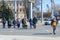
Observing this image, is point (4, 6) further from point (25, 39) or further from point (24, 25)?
point (25, 39)

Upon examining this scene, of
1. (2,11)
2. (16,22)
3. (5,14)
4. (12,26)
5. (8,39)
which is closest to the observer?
(8,39)

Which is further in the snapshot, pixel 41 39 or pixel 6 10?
pixel 6 10

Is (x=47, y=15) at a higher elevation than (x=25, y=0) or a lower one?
lower

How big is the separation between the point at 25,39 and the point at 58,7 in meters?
99.7

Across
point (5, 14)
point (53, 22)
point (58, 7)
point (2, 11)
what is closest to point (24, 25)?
point (53, 22)

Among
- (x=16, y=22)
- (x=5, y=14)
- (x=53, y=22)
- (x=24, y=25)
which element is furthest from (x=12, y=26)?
(x=5, y=14)

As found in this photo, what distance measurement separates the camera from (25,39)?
17.1m

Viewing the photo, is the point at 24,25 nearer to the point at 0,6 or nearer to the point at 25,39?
the point at 25,39

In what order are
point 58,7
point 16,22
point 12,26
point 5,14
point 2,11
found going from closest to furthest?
point 16,22
point 12,26
point 5,14
point 2,11
point 58,7

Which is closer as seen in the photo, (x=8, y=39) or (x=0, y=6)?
(x=8, y=39)

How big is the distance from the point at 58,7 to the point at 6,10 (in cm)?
5515


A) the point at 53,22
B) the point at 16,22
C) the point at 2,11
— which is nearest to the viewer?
the point at 53,22

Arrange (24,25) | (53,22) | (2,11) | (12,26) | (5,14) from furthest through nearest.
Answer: (2,11), (5,14), (12,26), (24,25), (53,22)

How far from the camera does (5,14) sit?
62688 millimetres
